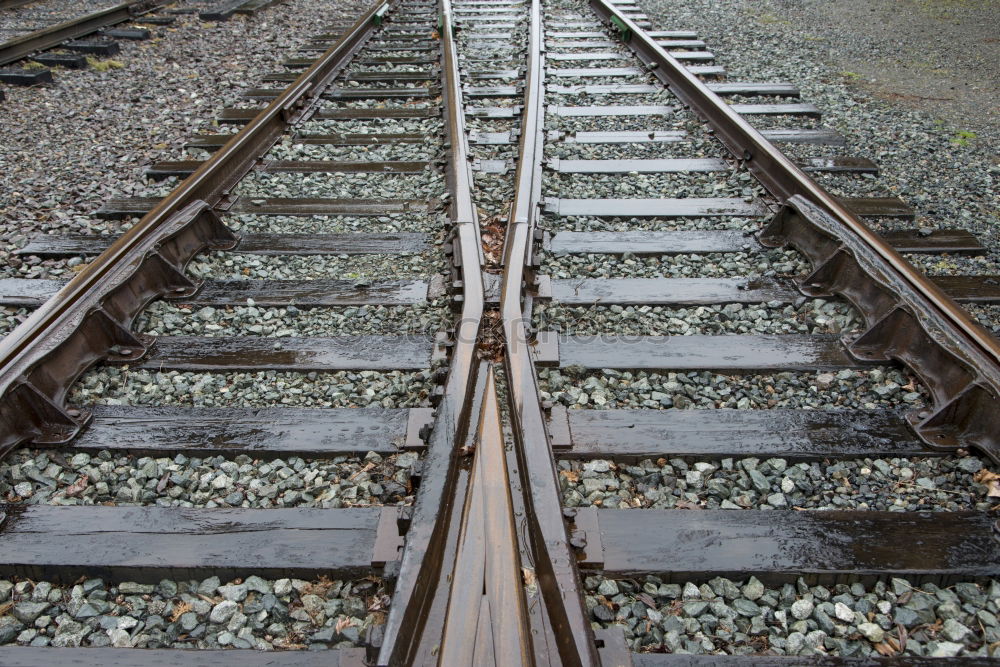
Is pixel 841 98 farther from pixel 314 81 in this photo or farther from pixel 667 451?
pixel 667 451

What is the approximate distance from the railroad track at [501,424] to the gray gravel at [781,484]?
0.01 metres

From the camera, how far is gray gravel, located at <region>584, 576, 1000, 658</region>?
1.88 metres

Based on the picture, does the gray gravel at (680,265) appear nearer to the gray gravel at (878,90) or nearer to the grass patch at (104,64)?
the gray gravel at (878,90)

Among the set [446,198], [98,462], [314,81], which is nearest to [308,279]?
[446,198]

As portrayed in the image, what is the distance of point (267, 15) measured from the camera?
412 inches

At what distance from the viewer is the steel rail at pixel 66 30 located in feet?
26.4

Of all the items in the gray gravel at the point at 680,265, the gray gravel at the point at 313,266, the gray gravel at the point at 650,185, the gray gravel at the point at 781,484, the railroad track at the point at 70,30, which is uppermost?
the railroad track at the point at 70,30

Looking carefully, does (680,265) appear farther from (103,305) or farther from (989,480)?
(103,305)

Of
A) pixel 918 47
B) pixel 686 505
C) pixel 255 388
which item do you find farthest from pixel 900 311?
pixel 918 47

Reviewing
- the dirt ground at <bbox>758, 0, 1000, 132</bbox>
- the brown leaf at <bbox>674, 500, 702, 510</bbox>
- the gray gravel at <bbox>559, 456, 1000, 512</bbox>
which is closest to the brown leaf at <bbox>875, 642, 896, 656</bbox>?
the gray gravel at <bbox>559, 456, 1000, 512</bbox>

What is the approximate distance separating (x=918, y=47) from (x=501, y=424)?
384 inches

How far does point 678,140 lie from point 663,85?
4.98 feet

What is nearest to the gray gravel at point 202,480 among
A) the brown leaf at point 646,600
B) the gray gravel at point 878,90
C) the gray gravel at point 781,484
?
the gray gravel at point 781,484

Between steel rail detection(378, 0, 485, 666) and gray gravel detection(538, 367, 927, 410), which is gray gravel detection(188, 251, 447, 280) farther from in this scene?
gray gravel detection(538, 367, 927, 410)
